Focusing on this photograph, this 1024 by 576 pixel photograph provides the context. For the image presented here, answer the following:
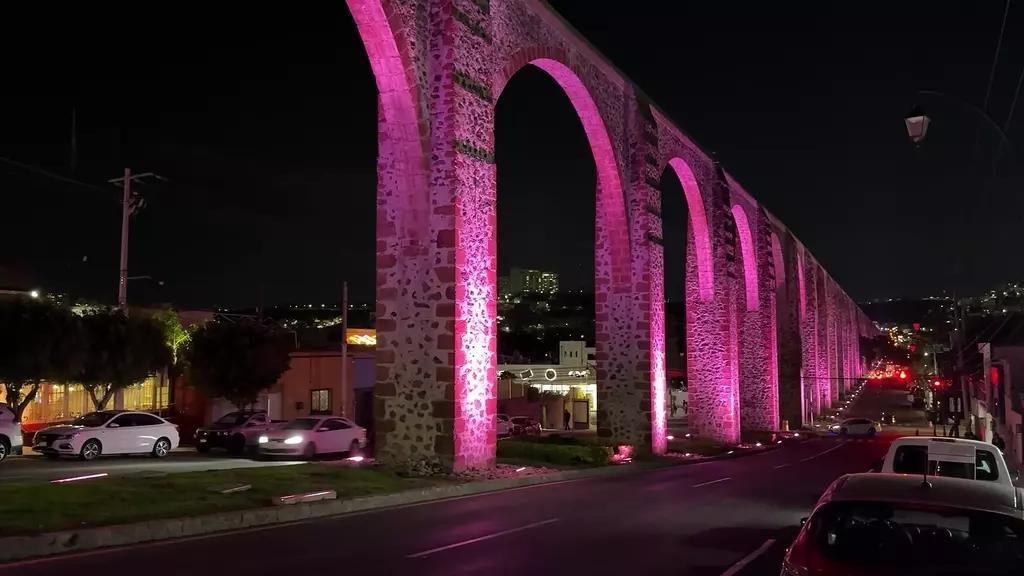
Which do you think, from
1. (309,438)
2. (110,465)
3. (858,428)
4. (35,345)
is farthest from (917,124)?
(858,428)

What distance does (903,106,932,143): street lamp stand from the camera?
1354 cm

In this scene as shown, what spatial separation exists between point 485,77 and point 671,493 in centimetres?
957

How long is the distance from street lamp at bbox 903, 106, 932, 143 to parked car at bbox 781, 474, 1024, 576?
33.9ft

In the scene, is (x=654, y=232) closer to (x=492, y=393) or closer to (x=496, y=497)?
(x=492, y=393)

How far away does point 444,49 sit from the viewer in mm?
16219

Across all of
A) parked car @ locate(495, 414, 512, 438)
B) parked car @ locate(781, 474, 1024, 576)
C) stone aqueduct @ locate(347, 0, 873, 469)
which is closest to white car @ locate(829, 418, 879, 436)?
stone aqueduct @ locate(347, 0, 873, 469)

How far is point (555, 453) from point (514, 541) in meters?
11.4

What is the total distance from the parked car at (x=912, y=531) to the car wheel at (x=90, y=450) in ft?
66.6

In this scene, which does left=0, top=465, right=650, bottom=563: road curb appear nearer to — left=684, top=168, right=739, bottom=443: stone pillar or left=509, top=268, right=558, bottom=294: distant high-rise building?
left=684, top=168, right=739, bottom=443: stone pillar

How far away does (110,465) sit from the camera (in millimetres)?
18891

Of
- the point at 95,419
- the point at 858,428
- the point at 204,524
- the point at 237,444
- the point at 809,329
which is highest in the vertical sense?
the point at 809,329

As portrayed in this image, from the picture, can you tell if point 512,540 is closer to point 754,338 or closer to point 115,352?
point 115,352

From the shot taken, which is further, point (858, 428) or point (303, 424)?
point (858, 428)

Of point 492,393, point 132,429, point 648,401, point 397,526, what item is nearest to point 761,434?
point 648,401
